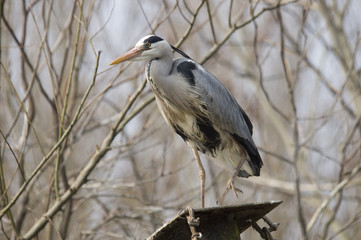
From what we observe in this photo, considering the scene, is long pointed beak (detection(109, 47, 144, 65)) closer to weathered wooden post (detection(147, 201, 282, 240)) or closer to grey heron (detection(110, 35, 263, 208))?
grey heron (detection(110, 35, 263, 208))

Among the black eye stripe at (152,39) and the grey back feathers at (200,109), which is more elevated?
the black eye stripe at (152,39)

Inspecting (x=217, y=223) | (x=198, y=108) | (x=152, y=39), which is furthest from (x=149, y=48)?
(x=217, y=223)

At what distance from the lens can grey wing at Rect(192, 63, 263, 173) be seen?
3.89 metres

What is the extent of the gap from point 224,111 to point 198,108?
22cm

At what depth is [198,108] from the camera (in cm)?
391

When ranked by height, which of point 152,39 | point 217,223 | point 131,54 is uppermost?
point 152,39

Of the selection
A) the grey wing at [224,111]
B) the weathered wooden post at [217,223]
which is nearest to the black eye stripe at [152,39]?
the grey wing at [224,111]

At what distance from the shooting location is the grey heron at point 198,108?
150 inches

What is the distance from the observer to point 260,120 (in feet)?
31.2

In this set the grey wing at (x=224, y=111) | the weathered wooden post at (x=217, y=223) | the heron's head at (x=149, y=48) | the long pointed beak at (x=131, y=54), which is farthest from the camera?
the grey wing at (x=224, y=111)

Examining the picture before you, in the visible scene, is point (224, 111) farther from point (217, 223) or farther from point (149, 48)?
point (217, 223)

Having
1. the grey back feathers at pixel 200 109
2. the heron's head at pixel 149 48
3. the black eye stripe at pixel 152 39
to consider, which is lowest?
the grey back feathers at pixel 200 109

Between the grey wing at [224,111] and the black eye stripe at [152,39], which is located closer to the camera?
the black eye stripe at [152,39]

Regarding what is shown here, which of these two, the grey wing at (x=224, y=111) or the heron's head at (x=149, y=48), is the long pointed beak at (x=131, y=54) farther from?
the grey wing at (x=224, y=111)
